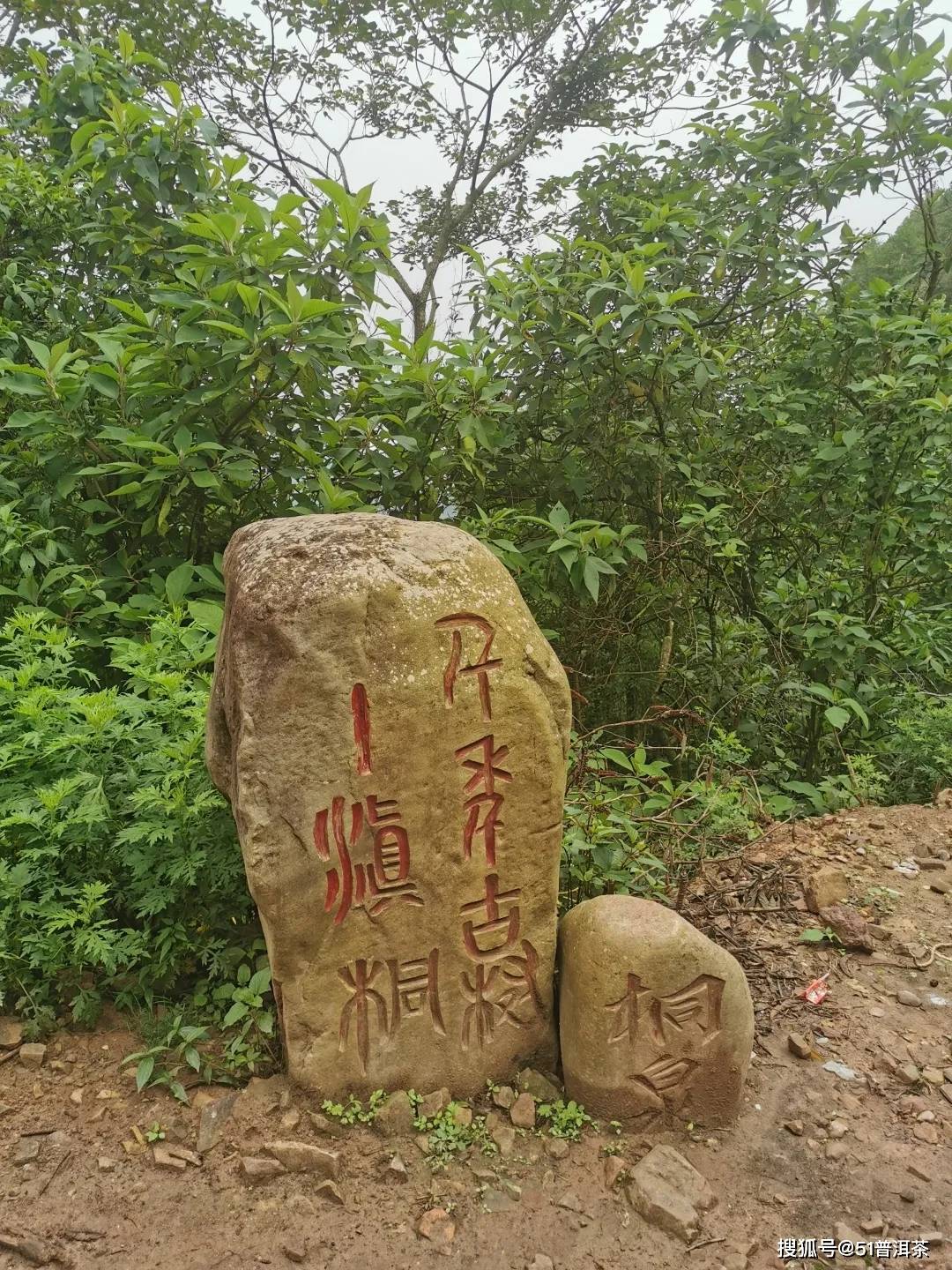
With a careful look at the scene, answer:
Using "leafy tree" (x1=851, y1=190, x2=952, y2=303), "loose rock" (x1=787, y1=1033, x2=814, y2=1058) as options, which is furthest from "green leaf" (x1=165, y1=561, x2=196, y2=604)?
"leafy tree" (x1=851, y1=190, x2=952, y2=303)

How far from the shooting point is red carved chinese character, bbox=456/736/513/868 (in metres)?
2.10

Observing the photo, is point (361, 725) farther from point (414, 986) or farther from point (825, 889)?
point (825, 889)

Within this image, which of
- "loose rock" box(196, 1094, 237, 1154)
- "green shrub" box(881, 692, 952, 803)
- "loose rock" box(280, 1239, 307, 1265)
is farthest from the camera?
"green shrub" box(881, 692, 952, 803)

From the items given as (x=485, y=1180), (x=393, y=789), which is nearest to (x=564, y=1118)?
(x=485, y=1180)

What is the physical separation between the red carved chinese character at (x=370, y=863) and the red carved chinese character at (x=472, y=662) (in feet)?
1.10

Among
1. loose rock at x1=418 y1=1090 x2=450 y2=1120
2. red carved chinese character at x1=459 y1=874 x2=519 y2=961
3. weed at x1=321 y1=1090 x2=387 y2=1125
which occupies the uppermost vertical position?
red carved chinese character at x1=459 y1=874 x2=519 y2=961

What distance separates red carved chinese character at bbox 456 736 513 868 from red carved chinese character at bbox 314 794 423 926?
17 centimetres

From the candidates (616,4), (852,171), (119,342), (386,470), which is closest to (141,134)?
(119,342)

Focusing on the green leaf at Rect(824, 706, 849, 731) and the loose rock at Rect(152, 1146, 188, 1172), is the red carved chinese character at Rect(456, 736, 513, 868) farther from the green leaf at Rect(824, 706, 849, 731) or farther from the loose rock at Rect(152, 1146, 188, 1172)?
the green leaf at Rect(824, 706, 849, 731)

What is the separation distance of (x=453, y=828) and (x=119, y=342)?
2.49 m

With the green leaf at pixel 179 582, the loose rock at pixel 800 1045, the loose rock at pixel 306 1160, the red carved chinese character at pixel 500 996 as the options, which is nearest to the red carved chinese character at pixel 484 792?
the red carved chinese character at pixel 500 996

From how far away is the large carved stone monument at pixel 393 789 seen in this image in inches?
76.5

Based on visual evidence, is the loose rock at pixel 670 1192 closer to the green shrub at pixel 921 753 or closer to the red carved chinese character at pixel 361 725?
the red carved chinese character at pixel 361 725

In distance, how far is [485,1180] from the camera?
1954 mm
